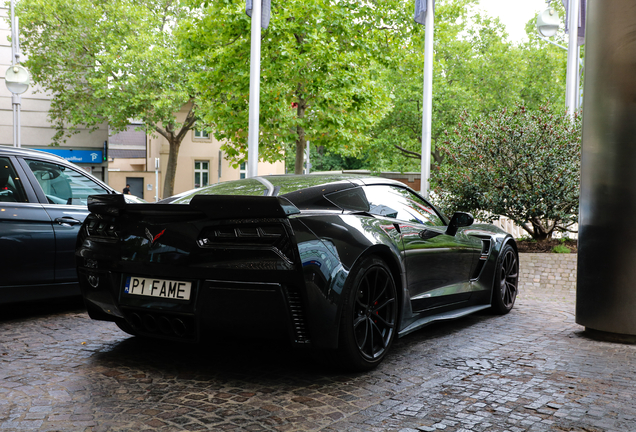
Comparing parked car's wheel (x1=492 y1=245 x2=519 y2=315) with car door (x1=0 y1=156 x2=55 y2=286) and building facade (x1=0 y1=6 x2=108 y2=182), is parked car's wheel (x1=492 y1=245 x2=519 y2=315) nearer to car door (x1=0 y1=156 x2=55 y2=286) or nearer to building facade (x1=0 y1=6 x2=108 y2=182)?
car door (x1=0 y1=156 x2=55 y2=286)

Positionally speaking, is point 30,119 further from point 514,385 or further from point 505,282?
point 514,385

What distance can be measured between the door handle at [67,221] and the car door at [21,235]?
11 centimetres

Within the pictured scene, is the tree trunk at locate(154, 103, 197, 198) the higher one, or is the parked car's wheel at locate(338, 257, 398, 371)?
the tree trunk at locate(154, 103, 197, 198)

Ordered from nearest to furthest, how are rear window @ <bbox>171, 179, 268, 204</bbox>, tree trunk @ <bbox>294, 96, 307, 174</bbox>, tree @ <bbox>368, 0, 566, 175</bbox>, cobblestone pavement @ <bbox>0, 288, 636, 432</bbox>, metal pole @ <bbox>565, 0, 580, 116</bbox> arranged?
cobblestone pavement @ <bbox>0, 288, 636, 432</bbox> < rear window @ <bbox>171, 179, 268, 204</bbox> < metal pole @ <bbox>565, 0, 580, 116</bbox> < tree trunk @ <bbox>294, 96, 307, 174</bbox> < tree @ <bbox>368, 0, 566, 175</bbox>

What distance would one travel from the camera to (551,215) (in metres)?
11.1

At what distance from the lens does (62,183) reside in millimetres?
6219

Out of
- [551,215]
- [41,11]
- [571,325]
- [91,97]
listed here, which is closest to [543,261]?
[551,215]

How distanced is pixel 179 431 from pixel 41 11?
32778mm

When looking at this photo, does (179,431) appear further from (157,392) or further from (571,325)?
(571,325)

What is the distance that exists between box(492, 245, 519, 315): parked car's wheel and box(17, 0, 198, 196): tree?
24.3m

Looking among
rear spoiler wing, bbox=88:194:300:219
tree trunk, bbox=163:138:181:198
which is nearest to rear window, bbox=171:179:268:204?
rear spoiler wing, bbox=88:194:300:219

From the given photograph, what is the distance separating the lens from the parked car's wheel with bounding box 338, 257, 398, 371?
388 centimetres

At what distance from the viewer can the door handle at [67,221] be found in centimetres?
593

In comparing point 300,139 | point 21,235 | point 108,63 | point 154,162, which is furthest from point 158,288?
point 154,162
